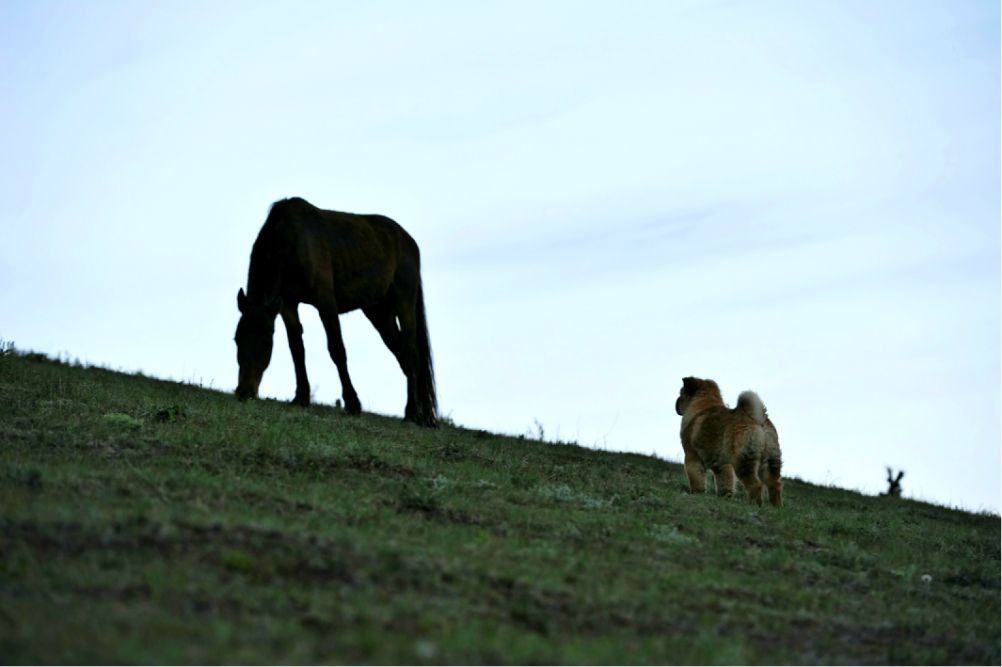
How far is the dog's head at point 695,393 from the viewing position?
16438 mm

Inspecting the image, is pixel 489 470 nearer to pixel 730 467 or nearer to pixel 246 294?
pixel 730 467

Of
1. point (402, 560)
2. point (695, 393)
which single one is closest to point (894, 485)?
point (695, 393)

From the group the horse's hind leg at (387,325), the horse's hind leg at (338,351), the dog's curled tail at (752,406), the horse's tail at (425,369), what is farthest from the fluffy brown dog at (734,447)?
the horse's hind leg at (387,325)

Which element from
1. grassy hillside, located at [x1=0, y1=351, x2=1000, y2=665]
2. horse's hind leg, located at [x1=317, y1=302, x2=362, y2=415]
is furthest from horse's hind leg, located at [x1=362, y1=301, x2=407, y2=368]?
grassy hillside, located at [x1=0, y1=351, x2=1000, y2=665]

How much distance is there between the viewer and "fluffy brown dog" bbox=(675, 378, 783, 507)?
48.8ft

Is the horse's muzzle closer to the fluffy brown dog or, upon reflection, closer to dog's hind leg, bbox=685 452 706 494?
the fluffy brown dog

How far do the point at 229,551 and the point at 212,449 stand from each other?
5.48 metres

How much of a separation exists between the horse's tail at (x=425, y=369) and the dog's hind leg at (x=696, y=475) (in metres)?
6.28

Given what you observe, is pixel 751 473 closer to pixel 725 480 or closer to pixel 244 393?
pixel 725 480

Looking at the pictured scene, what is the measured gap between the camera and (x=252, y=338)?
18.7 meters

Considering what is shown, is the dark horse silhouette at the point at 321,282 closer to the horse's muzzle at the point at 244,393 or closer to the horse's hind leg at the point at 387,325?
the horse's muzzle at the point at 244,393

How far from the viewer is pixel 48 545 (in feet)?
25.2

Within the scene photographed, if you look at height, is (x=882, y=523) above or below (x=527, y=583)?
above

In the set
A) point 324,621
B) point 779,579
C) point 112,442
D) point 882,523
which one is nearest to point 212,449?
point 112,442
